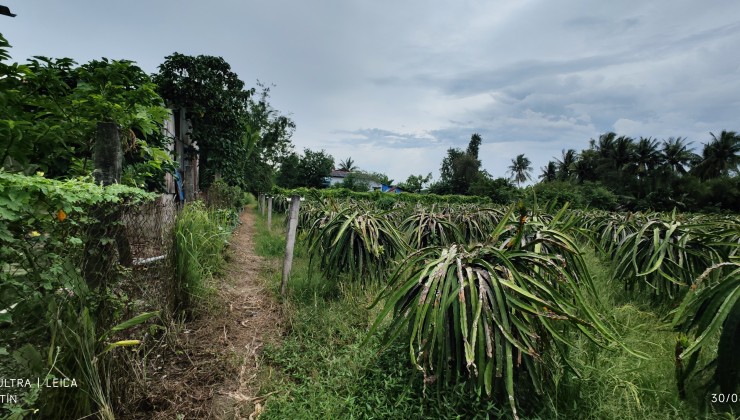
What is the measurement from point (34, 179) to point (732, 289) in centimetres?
342

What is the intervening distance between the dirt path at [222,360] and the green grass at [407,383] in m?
0.17

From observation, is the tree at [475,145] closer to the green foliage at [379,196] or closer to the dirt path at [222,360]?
the green foliage at [379,196]

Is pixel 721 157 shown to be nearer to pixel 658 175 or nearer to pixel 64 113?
pixel 658 175

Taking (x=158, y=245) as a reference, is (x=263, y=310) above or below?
below

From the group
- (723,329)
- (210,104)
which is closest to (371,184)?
(210,104)

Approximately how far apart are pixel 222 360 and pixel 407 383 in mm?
1510

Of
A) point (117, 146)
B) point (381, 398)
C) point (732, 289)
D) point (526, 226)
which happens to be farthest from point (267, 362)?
point (732, 289)

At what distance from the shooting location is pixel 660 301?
386 centimetres

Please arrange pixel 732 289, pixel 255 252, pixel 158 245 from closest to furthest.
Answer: pixel 732 289, pixel 158 245, pixel 255 252

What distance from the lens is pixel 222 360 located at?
2625 mm

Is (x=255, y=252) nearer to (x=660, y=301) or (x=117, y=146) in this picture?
(x=117, y=146)

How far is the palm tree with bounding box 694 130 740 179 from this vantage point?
114 feet

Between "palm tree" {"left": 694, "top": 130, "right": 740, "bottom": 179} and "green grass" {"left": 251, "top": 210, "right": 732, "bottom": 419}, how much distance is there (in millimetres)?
48245

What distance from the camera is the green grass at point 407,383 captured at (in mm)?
1900
